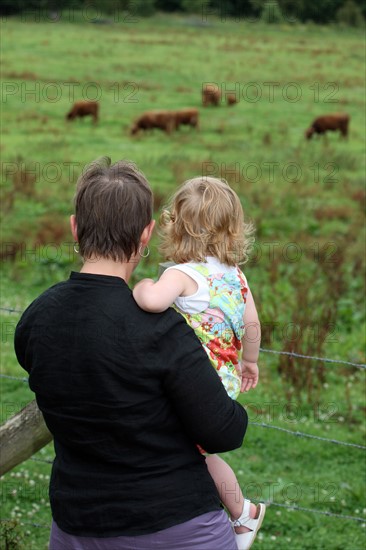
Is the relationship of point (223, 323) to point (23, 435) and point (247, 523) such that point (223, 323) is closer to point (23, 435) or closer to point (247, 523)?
point (247, 523)

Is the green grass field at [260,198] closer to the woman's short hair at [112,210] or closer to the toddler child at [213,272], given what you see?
the toddler child at [213,272]

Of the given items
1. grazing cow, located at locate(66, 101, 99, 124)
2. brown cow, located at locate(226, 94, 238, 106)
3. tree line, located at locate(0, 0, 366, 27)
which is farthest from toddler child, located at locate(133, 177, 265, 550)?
tree line, located at locate(0, 0, 366, 27)

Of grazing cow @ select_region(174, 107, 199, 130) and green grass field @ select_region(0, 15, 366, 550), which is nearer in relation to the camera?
green grass field @ select_region(0, 15, 366, 550)

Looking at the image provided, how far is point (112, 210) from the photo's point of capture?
257cm

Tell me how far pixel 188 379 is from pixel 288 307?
25.4 feet

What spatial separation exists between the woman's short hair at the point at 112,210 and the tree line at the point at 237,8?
5121cm

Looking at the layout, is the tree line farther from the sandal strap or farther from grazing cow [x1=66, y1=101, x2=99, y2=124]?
the sandal strap

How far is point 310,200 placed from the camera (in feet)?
52.9

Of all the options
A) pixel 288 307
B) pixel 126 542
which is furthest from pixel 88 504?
pixel 288 307

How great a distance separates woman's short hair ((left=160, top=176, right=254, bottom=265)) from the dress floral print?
67 mm

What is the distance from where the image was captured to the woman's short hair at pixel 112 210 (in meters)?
2.57

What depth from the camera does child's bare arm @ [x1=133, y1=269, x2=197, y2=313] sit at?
2.59 m

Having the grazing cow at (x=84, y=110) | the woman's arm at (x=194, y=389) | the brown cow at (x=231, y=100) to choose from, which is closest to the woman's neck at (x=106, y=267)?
the woman's arm at (x=194, y=389)

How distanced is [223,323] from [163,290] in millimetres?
334
